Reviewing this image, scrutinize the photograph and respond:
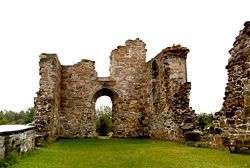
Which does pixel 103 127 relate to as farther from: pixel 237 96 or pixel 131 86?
pixel 237 96

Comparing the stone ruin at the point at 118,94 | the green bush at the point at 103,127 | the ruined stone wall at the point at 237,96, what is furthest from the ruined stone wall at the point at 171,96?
the green bush at the point at 103,127

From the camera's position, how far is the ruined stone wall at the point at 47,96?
1437 centimetres

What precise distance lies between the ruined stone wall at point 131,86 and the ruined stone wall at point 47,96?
13.9ft

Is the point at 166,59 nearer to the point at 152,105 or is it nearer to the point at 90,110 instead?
the point at 152,105

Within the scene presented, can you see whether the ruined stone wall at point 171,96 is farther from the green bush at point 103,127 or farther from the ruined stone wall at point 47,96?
the green bush at point 103,127

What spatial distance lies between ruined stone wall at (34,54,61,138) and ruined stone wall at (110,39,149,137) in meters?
4.24

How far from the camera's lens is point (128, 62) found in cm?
1998

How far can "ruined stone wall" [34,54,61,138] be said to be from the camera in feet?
47.1

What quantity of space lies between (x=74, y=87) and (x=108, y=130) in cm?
627

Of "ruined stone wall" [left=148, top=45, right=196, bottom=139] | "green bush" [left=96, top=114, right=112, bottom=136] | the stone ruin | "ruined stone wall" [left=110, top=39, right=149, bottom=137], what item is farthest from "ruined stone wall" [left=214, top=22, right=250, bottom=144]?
"green bush" [left=96, top=114, right=112, bottom=136]

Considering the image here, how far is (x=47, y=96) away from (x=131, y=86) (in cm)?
575

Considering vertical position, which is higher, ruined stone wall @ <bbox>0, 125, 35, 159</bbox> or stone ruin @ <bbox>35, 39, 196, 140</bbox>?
stone ruin @ <bbox>35, 39, 196, 140</bbox>

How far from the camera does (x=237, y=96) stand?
1042 centimetres

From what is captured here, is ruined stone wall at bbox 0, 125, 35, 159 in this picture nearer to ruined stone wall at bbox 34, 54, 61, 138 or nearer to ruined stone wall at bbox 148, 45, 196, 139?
ruined stone wall at bbox 34, 54, 61, 138
